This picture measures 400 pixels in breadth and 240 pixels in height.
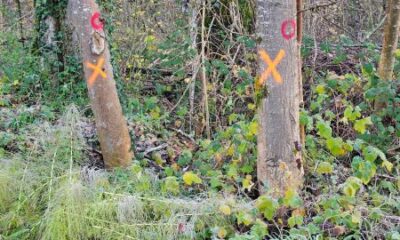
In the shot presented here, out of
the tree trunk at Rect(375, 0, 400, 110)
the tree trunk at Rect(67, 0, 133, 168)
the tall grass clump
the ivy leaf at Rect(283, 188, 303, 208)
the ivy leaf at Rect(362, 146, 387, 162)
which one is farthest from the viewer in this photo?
the tree trunk at Rect(375, 0, 400, 110)

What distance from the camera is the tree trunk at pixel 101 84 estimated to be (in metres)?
3.84

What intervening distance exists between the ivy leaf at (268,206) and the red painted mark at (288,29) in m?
1.10

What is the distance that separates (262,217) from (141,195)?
90cm

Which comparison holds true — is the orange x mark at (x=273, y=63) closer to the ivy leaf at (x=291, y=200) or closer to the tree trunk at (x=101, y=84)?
the ivy leaf at (x=291, y=200)

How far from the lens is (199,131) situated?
511 cm

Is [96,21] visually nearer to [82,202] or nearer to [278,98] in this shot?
[82,202]

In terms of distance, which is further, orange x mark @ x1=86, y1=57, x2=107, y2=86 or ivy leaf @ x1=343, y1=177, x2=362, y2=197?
orange x mark @ x1=86, y1=57, x2=107, y2=86

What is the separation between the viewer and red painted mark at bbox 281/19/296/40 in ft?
10.8

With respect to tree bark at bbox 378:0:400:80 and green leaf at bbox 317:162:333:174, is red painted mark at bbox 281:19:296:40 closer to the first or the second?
green leaf at bbox 317:162:333:174

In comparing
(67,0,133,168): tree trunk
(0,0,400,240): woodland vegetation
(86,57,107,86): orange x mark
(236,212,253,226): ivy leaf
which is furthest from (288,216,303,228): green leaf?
(86,57,107,86): orange x mark

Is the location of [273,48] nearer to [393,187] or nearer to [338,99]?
[393,187]

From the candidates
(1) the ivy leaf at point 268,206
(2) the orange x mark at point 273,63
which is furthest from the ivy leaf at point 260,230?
(2) the orange x mark at point 273,63

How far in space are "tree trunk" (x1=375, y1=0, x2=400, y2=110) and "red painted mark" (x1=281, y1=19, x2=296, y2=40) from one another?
147 cm

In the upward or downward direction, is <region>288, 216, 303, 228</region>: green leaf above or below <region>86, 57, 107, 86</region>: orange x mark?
below
